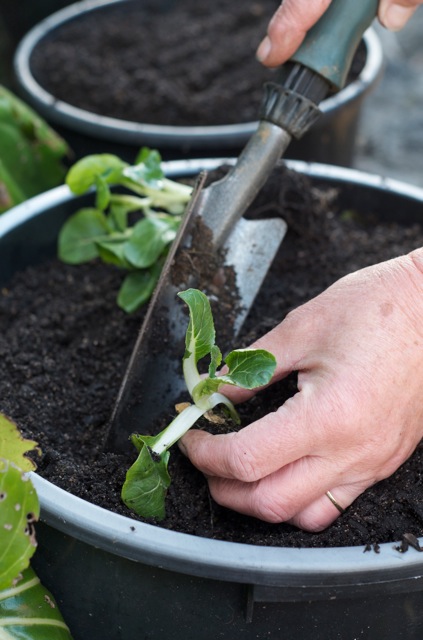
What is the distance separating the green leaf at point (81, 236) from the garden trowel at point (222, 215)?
360 millimetres

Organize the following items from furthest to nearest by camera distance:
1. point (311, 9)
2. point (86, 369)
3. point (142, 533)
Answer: point (86, 369), point (311, 9), point (142, 533)

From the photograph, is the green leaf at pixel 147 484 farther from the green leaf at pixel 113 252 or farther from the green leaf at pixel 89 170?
the green leaf at pixel 89 170

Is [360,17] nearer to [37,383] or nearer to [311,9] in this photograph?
[311,9]

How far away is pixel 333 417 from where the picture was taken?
41.9 inches

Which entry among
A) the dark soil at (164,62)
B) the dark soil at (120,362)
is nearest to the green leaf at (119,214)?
the dark soil at (120,362)

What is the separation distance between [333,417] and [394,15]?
0.78m

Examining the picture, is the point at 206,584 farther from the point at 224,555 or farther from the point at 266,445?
the point at 266,445

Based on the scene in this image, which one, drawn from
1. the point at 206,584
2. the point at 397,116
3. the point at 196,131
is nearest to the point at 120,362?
the point at 206,584

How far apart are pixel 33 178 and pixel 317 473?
147 centimetres

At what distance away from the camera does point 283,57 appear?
1.38m

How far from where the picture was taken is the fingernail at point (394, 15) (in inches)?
56.4

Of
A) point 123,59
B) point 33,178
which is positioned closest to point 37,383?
point 33,178

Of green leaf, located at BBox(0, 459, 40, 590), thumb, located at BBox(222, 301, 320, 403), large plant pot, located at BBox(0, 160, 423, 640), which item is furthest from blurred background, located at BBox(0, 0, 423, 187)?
green leaf, located at BBox(0, 459, 40, 590)

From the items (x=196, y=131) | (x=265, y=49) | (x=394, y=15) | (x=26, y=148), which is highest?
(x=394, y=15)
